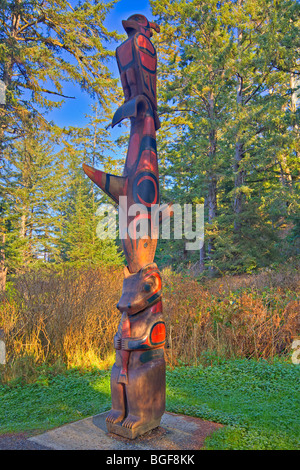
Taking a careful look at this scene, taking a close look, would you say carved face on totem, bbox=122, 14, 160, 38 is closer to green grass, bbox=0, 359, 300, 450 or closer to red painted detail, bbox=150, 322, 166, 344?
red painted detail, bbox=150, 322, 166, 344

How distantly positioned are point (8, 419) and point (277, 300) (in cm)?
562

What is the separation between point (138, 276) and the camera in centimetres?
359

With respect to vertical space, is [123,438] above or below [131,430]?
below

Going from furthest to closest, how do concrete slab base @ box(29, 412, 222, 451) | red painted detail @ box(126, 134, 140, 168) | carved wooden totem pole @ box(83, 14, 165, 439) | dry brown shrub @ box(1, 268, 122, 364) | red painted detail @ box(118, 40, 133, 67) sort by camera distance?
dry brown shrub @ box(1, 268, 122, 364), red painted detail @ box(118, 40, 133, 67), red painted detail @ box(126, 134, 140, 168), carved wooden totem pole @ box(83, 14, 165, 439), concrete slab base @ box(29, 412, 222, 451)

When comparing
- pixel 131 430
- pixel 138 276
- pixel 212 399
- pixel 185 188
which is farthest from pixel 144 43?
pixel 185 188

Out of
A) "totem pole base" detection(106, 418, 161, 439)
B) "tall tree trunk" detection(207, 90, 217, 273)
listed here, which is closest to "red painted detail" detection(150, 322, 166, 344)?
"totem pole base" detection(106, 418, 161, 439)

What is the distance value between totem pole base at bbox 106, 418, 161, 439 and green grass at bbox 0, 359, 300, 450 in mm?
537

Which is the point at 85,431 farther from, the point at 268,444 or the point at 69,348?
the point at 69,348

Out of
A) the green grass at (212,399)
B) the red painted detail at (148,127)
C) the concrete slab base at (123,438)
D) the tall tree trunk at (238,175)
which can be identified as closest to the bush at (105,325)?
the green grass at (212,399)

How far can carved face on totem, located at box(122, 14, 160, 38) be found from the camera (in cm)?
411

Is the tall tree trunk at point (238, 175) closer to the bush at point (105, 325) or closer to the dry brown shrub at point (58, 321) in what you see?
the bush at point (105, 325)

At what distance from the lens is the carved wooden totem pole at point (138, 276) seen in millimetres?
3365

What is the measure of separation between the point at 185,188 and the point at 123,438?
19.8 meters

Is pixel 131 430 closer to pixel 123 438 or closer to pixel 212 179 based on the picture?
pixel 123 438
